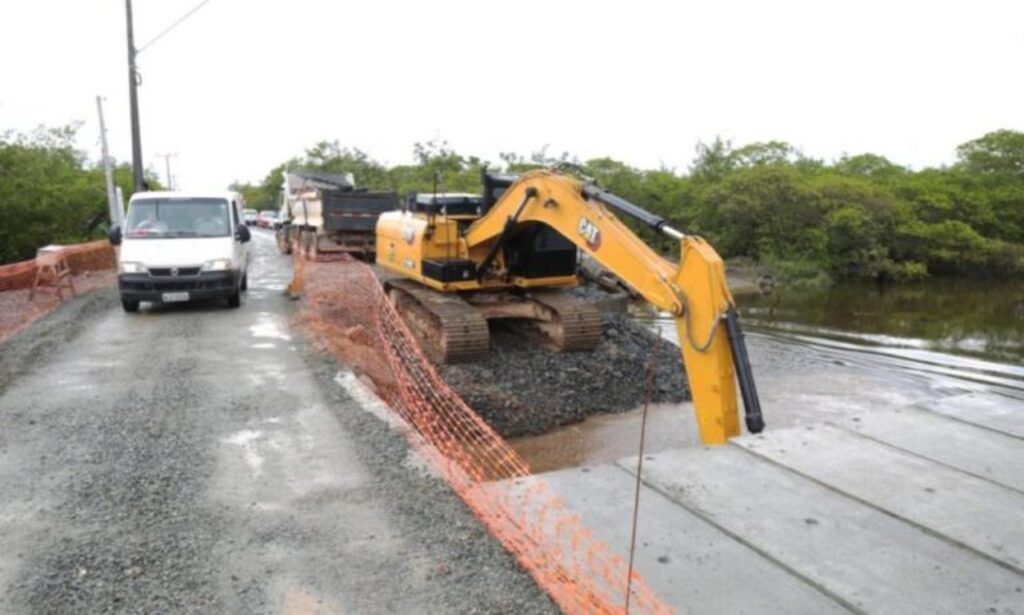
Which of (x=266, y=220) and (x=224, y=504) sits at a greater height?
(x=266, y=220)

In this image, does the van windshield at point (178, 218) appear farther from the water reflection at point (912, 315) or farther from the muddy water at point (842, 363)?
the water reflection at point (912, 315)

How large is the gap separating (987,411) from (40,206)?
21.6m

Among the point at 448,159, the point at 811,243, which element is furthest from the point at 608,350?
the point at 448,159

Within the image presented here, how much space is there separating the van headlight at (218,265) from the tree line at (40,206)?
10.7 m

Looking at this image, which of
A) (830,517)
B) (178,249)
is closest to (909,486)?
(830,517)

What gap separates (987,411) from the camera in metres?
6.26

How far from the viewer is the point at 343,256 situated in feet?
62.5

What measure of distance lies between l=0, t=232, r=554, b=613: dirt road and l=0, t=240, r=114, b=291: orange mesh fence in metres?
7.08

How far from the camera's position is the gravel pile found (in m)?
8.80

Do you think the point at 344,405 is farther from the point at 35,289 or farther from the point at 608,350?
the point at 35,289

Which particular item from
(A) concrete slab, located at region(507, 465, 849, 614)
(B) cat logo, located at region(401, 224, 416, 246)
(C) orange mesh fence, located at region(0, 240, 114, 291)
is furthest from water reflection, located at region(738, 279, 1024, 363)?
(C) orange mesh fence, located at region(0, 240, 114, 291)

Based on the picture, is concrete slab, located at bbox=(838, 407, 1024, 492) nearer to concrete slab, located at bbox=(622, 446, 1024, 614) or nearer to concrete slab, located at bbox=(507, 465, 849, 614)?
concrete slab, located at bbox=(622, 446, 1024, 614)

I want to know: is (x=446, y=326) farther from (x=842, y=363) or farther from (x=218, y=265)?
(x=842, y=363)

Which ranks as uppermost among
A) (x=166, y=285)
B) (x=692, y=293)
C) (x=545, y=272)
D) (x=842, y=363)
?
(x=692, y=293)
